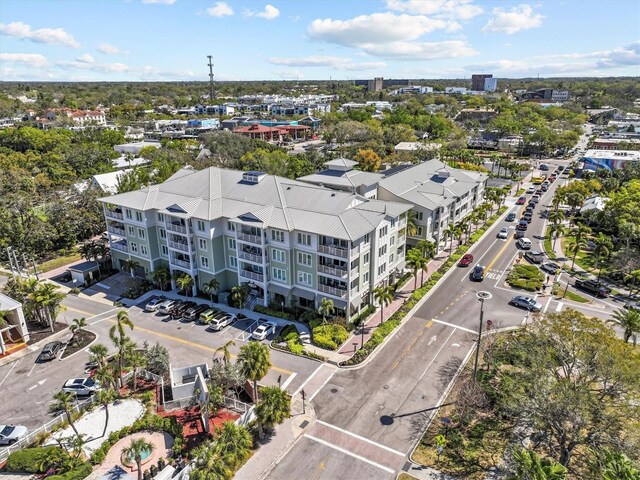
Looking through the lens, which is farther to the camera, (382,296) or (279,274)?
(279,274)

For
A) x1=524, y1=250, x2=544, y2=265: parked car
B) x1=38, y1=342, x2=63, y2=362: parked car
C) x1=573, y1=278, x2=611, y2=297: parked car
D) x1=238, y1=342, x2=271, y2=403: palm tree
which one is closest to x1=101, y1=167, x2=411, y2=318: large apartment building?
x1=38, y1=342, x2=63, y2=362: parked car

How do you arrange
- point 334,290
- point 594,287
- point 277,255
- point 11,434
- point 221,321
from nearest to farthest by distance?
point 11,434
point 334,290
point 221,321
point 277,255
point 594,287

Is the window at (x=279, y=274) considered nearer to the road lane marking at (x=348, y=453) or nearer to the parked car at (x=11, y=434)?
the road lane marking at (x=348, y=453)

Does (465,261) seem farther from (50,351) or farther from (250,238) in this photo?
(50,351)

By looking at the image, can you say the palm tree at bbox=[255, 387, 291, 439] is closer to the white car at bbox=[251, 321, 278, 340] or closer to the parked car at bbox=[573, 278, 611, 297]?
the white car at bbox=[251, 321, 278, 340]

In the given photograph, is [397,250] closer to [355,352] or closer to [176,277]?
[355,352]

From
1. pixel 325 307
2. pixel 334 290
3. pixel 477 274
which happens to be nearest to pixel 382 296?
pixel 334 290

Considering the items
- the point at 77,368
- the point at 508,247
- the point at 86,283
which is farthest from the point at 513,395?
the point at 86,283
